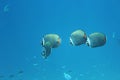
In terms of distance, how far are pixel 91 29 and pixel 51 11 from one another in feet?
12.6

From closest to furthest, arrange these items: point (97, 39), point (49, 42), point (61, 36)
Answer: point (97, 39)
point (49, 42)
point (61, 36)

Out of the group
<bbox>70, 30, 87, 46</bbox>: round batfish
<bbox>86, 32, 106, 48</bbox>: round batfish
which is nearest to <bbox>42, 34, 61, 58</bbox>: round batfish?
<bbox>70, 30, 87, 46</bbox>: round batfish

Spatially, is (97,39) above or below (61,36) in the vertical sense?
below

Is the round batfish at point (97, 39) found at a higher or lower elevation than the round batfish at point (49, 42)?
lower

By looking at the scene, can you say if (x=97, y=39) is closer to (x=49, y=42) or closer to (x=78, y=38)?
(x=78, y=38)

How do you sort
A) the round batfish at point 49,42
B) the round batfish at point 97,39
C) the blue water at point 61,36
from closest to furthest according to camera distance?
the round batfish at point 97,39
the round batfish at point 49,42
the blue water at point 61,36

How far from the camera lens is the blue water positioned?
79.6ft

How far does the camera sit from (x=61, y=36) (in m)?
27.9

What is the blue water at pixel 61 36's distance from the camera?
2425 cm

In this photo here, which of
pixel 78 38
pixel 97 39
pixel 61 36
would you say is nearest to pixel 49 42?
pixel 78 38

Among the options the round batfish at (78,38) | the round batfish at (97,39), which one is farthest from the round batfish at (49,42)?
the round batfish at (97,39)

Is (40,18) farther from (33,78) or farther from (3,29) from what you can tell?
(33,78)

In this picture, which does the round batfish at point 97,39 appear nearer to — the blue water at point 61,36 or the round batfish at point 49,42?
the round batfish at point 49,42

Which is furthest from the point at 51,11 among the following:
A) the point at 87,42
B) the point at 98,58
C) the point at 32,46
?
the point at 87,42
